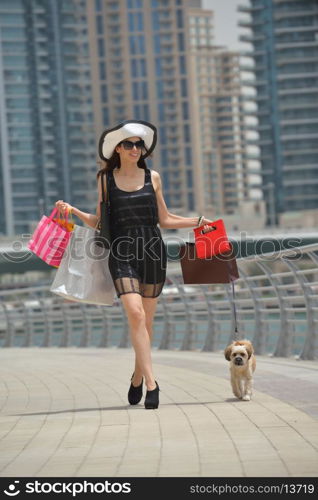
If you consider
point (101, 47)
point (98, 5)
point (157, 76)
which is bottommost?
point (157, 76)

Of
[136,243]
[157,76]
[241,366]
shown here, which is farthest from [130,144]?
[157,76]

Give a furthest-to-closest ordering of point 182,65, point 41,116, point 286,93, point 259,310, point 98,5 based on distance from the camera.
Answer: point 182,65, point 98,5, point 41,116, point 286,93, point 259,310

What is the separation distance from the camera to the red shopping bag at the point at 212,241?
850 cm

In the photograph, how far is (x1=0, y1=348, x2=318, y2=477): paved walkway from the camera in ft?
18.2

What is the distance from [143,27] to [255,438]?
19045 cm

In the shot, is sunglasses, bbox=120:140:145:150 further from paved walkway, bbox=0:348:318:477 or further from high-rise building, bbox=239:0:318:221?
high-rise building, bbox=239:0:318:221

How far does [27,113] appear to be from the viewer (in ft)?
547

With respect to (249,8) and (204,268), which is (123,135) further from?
(249,8)

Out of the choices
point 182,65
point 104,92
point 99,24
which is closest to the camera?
point 104,92

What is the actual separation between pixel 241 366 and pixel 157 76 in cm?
18745

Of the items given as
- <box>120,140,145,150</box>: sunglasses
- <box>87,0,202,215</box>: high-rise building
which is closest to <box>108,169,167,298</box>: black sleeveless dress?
<box>120,140,145,150</box>: sunglasses

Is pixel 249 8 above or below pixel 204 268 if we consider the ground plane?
above

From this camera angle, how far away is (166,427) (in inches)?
271

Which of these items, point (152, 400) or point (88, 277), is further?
point (88, 277)
